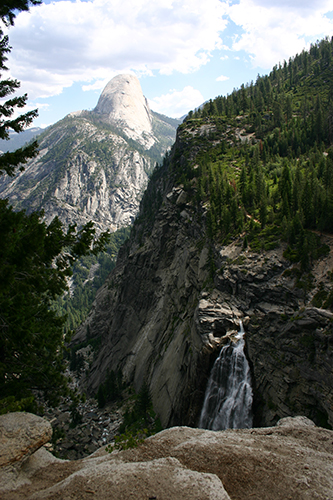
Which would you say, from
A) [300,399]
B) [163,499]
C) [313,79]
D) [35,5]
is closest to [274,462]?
[163,499]

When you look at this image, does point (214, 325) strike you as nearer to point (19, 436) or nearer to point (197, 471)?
point (197, 471)

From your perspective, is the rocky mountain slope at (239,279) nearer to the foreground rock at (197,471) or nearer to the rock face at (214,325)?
the rock face at (214,325)

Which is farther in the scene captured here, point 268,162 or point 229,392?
point 268,162

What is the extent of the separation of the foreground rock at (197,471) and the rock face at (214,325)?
974cm

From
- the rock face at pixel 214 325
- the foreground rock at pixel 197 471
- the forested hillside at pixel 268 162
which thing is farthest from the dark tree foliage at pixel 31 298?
the forested hillside at pixel 268 162

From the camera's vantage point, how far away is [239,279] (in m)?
36.7

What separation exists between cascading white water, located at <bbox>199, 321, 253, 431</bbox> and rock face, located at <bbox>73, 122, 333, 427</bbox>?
2.90 ft

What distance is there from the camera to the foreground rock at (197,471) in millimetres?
9734

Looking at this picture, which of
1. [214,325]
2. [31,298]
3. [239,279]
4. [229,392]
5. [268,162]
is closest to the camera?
[31,298]

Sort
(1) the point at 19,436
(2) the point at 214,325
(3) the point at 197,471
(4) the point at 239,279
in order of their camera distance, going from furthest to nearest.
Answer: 1. (4) the point at 239,279
2. (2) the point at 214,325
3. (1) the point at 19,436
4. (3) the point at 197,471

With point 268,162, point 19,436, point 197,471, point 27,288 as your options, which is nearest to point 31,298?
point 27,288

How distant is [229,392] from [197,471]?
20479mm

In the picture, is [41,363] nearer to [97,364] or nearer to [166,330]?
[166,330]

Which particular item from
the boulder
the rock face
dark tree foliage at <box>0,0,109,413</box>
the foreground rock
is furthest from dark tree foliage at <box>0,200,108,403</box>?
the rock face
